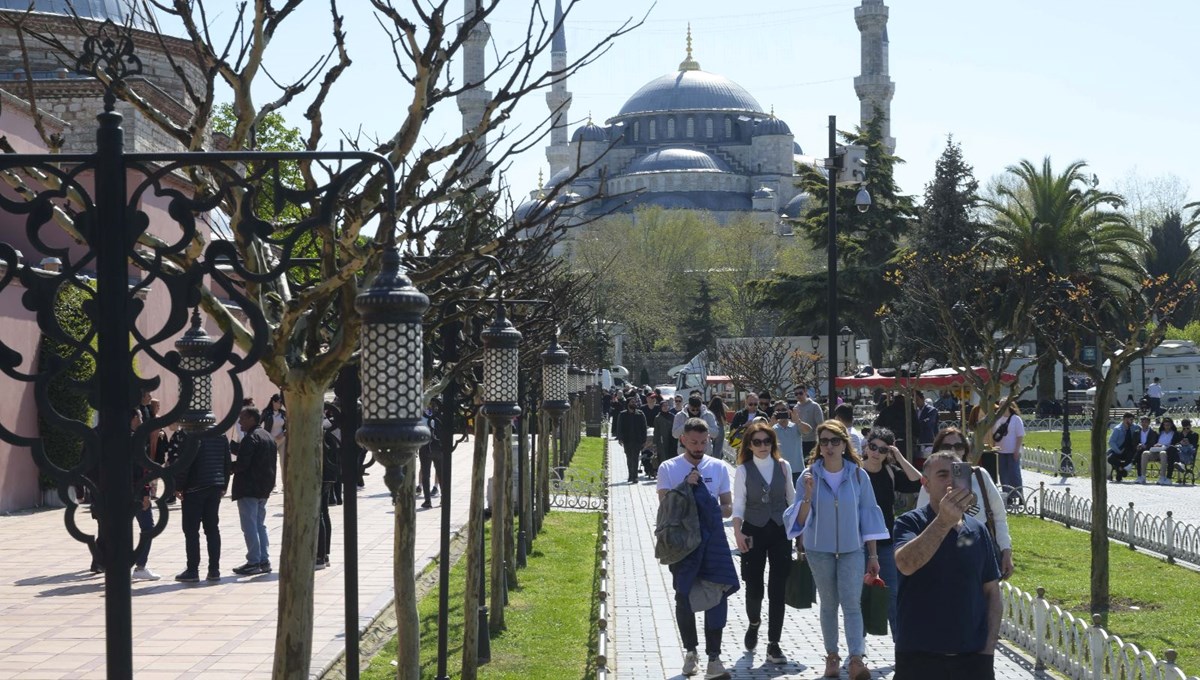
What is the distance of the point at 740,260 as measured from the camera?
261 ft

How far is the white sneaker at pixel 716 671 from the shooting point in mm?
8773

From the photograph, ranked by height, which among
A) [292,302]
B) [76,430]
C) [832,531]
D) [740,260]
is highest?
[740,260]

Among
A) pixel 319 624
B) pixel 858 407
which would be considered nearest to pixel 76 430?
pixel 319 624

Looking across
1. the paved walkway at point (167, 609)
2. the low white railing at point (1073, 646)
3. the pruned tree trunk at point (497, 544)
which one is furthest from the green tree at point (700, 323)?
the low white railing at point (1073, 646)

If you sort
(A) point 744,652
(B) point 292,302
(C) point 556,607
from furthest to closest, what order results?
1. (C) point 556,607
2. (A) point 744,652
3. (B) point 292,302

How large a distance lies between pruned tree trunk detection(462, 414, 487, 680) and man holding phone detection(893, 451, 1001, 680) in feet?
12.1

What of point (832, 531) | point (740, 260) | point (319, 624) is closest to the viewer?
point (832, 531)

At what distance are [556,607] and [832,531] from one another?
417cm

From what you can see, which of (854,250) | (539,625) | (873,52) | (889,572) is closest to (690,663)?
(889,572)

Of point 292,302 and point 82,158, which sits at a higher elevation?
Answer: point 82,158

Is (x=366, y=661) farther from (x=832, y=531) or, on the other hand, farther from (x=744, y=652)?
(x=832, y=531)

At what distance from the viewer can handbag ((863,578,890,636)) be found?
9.13 meters

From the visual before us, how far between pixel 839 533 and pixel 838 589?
35 centimetres

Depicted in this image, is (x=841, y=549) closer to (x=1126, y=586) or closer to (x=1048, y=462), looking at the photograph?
(x=1126, y=586)
